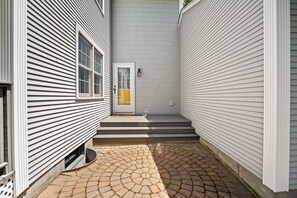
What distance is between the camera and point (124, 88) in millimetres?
6270

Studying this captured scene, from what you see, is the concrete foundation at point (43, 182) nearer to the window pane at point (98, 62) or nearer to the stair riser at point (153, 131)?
the stair riser at point (153, 131)

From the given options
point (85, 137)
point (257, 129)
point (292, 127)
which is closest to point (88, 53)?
point (85, 137)

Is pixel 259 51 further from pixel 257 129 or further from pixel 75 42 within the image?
pixel 75 42

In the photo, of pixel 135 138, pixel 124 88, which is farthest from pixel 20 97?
pixel 124 88

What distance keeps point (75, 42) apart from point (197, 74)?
3190 millimetres

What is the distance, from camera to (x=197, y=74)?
14.0 ft

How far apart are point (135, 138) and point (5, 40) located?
10.4 feet

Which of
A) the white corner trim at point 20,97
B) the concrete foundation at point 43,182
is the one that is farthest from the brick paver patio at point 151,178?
the white corner trim at point 20,97

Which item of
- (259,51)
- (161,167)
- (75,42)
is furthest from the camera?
(75,42)

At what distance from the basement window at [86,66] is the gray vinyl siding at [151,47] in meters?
1.99

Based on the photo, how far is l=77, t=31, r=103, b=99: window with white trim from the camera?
3377 millimetres

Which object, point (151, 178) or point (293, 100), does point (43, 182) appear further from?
point (293, 100)

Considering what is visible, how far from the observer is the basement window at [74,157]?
2979 mm

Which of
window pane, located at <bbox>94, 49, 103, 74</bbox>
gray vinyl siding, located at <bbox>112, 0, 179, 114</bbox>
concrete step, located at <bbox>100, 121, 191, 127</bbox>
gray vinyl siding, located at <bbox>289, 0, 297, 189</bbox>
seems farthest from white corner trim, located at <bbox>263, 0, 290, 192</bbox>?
gray vinyl siding, located at <bbox>112, 0, 179, 114</bbox>
